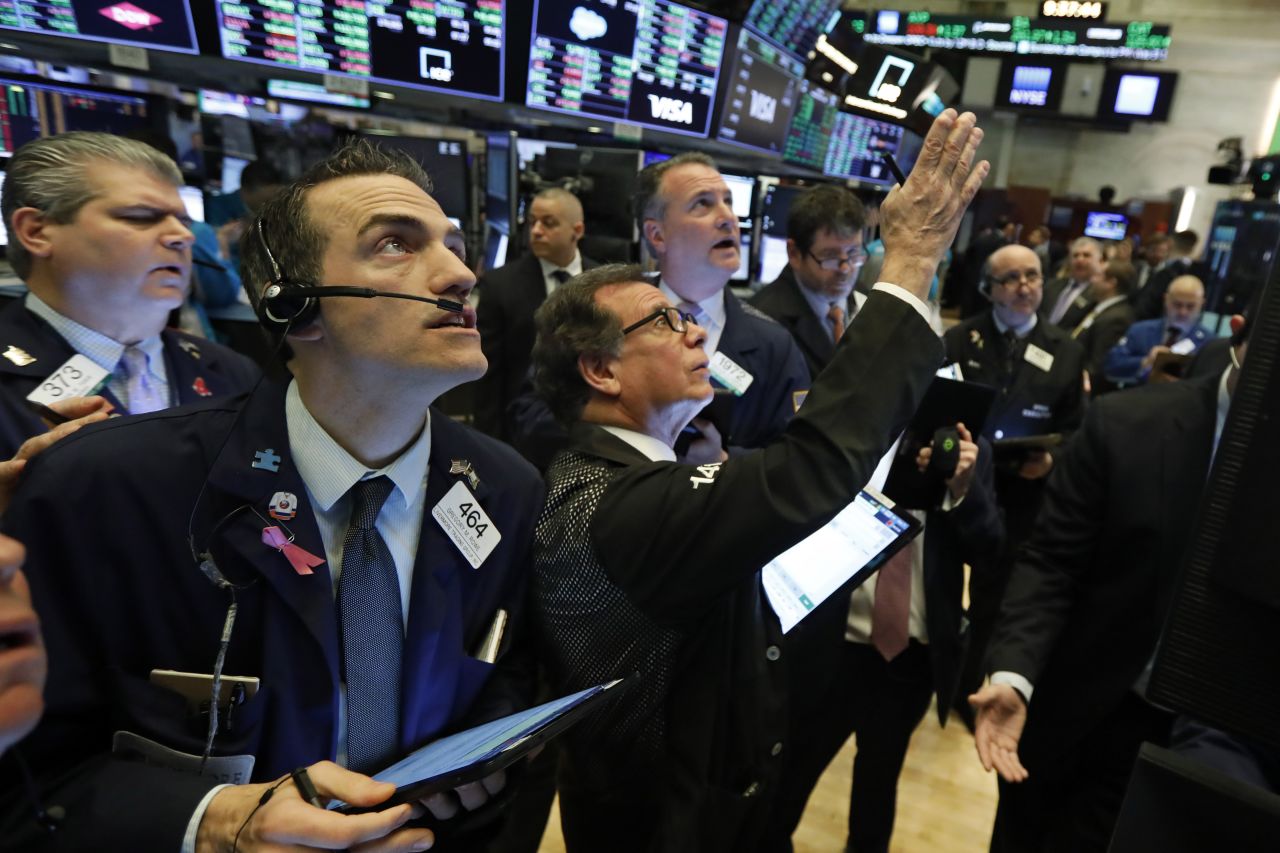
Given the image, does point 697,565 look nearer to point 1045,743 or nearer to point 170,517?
point 170,517

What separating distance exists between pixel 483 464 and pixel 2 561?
2.58ft

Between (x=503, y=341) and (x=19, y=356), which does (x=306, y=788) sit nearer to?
(x=19, y=356)

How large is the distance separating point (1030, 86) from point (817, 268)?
1315 cm

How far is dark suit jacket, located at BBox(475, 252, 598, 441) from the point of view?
323 centimetres

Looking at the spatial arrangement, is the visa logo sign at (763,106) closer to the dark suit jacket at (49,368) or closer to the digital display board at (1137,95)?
the dark suit jacket at (49,368)

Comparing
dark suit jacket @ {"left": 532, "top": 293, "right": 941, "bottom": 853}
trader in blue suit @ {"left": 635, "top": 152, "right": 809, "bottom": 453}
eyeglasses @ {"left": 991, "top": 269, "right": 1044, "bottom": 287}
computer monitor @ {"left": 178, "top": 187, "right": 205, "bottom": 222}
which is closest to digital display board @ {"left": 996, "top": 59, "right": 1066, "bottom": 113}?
eyeglasses @ {"left": 991, "top": 269, "right": 1044, "bottom": 287}

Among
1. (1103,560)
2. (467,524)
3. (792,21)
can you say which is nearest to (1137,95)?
(792,21)

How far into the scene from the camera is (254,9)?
2822 millimetres

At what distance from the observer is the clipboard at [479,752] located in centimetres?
84

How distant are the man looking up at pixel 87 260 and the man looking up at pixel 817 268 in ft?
5.98

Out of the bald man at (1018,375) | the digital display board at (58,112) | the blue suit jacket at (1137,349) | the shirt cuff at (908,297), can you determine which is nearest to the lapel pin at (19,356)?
the digital display board at (58,112)

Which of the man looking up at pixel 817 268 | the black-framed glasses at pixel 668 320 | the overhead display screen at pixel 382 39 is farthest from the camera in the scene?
the overhead display screen at pixel 382 39

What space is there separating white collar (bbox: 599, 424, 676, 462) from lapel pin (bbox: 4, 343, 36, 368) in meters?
1.11

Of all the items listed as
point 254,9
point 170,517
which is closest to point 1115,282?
point 254,9
